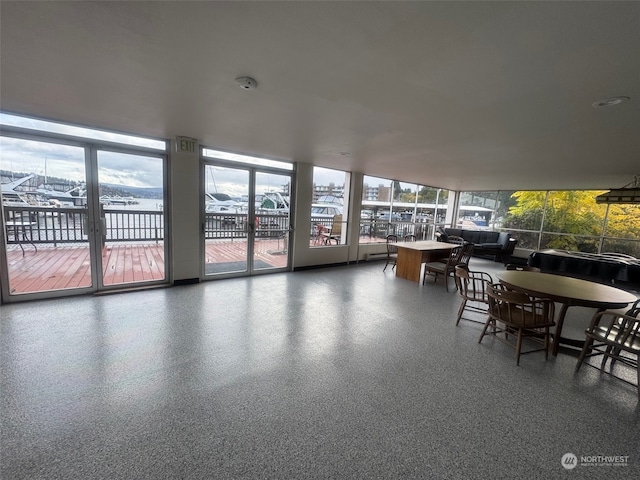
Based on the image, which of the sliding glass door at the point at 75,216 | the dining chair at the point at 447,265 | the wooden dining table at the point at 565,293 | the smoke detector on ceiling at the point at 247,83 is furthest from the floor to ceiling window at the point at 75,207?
the wooden dining table at the point at 565,293

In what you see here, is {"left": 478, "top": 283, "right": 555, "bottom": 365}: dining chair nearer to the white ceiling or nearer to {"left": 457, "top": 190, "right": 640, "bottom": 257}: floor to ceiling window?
the white ceiling

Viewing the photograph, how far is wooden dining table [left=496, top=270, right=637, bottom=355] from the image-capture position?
2.46m

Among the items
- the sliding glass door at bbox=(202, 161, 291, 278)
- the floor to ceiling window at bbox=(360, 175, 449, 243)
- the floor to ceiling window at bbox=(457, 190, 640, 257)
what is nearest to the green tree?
the floor to ceiling window at bbox=(457, 190, 640, 257)

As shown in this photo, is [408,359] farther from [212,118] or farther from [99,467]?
[212,118]

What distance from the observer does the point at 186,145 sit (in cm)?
414

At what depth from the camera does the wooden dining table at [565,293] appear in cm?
246

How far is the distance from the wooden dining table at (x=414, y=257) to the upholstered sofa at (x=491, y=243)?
2.86m

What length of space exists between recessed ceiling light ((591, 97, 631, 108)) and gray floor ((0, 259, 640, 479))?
2.37 meters

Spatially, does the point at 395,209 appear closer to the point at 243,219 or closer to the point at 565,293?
the point at 243,219

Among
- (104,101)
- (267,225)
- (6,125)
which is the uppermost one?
(104,101)

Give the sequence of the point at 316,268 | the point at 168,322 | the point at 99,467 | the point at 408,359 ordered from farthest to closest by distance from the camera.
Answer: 1. the point at 316,268
2. the point at 168,322
3. the point at 408,359
4. the point at 99,467

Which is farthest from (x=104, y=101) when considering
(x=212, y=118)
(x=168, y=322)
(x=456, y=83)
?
(x=456, y=83)

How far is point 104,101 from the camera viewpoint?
8.71 ft

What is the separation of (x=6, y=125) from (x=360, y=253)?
21.2ft
